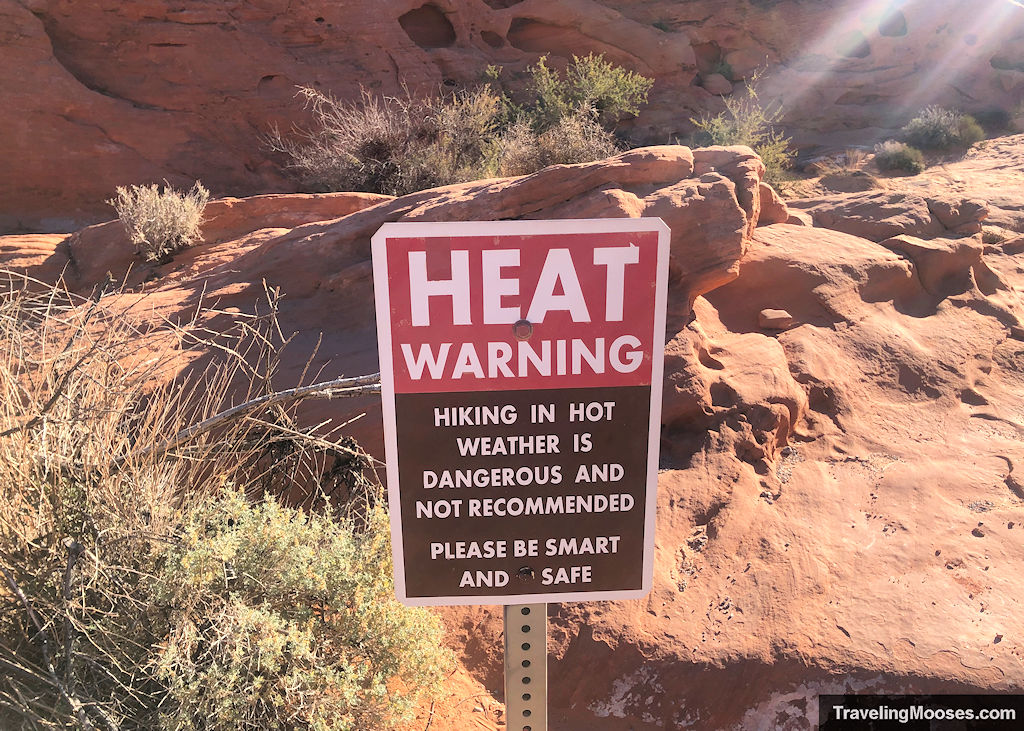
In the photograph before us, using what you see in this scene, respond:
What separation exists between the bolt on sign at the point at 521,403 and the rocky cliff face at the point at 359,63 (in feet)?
40.6

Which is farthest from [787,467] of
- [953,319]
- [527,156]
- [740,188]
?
[527,156]

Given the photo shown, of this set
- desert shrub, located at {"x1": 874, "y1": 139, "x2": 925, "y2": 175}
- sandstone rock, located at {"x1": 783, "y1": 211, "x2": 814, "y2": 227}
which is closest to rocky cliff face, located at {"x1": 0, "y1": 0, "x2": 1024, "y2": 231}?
desert shrub, located at {"x1": 874, "y1": 139, "x2": 925, "y2": 175}

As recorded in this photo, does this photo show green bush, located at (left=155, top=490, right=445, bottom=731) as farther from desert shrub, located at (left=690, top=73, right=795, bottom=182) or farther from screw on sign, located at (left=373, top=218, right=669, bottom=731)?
desert shrub, located at (left=690, top=73, right=795, bottom=182)

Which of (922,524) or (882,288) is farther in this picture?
(882,288)

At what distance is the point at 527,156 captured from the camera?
8.57 meters

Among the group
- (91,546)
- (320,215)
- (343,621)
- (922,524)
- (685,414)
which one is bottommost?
(343,621)

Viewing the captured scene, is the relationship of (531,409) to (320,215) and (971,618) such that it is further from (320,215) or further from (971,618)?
(320,215)

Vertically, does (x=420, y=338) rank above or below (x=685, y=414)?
below

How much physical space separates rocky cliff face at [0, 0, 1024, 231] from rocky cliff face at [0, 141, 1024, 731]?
26.1 feet

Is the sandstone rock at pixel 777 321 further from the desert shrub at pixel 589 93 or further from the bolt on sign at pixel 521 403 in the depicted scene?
the desert shrub at pixel 589 93

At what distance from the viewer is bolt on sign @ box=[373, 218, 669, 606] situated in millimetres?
1474

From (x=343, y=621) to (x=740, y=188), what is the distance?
3738 millimetres

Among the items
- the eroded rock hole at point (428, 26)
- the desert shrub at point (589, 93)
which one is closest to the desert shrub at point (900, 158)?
the desert shrub at point (589, 93)

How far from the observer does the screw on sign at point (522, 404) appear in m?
1.47
